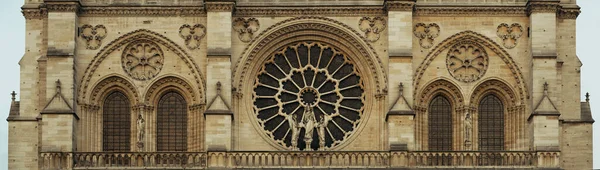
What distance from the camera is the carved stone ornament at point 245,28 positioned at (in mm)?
59875

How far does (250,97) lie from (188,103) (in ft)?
6.56

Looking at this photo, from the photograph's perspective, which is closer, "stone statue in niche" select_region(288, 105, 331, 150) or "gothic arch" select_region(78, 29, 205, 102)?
"stone statue in niche" select_region(288, 105, 331, 150)

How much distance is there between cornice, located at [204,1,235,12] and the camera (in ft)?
194

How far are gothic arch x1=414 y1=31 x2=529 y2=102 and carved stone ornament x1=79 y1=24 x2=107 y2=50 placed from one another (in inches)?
399

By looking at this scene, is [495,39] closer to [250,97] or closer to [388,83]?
[388,83]

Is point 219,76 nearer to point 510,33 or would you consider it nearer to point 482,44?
point 482,44

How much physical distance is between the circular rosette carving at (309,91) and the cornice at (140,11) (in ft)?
9.60

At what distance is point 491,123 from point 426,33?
3.58 m

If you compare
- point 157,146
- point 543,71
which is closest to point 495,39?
point 543,71

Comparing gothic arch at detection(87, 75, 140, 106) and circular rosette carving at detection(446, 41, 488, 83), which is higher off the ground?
circular rosette carving at detection(446, 41, 488, 83)

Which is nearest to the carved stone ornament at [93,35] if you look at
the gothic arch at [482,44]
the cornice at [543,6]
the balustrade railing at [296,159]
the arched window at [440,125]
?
the balustrade railing at [296,159]

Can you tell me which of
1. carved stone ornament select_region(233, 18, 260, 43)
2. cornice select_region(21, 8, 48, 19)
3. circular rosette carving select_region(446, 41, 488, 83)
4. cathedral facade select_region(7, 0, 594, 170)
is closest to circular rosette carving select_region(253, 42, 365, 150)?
cathedral facade select_region(7, 0, 594, 170)

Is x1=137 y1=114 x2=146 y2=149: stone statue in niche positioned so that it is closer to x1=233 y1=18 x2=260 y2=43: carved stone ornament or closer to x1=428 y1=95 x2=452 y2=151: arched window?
x1=233 y1=18 x2=260 y2=43: carved stone ornament

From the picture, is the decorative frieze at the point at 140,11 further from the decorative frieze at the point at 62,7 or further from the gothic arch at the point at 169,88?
the gothic arch at the point at 169,88
